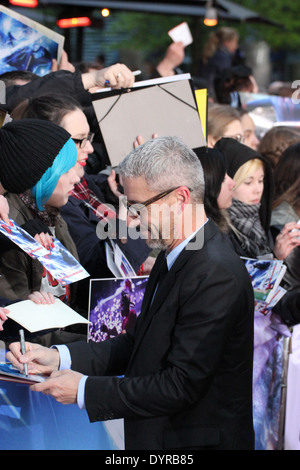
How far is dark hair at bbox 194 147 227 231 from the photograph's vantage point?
4.40m

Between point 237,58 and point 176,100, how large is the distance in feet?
23.5

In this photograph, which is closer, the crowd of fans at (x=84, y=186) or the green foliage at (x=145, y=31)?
the crowd of fans at (x=84, y=186)

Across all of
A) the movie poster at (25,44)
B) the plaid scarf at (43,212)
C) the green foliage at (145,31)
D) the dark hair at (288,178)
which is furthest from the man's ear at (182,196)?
the green foliage at (145,31)

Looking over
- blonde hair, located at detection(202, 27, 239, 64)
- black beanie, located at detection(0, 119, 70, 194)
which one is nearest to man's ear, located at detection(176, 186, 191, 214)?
black beanie, located at detection(0, 119, 70, 194)

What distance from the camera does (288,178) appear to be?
5.52 m

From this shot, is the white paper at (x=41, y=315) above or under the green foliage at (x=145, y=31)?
above

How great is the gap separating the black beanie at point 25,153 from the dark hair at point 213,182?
52.4 inches

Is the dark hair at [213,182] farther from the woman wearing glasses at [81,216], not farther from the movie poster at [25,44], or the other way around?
the movie poster at [25,44]

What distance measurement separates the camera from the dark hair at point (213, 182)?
4.40 meters

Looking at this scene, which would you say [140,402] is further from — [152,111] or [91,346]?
[152,111]

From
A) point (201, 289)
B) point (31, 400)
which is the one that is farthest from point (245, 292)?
point (31, 400)

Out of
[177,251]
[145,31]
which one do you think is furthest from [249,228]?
[145,31]

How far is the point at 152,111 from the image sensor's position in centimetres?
422

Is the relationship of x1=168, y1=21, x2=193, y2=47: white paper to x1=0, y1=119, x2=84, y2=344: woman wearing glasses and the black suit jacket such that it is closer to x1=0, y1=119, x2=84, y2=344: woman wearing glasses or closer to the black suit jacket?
x1=0, y1=119, x2=84, y2=344: woman wearing glasses
